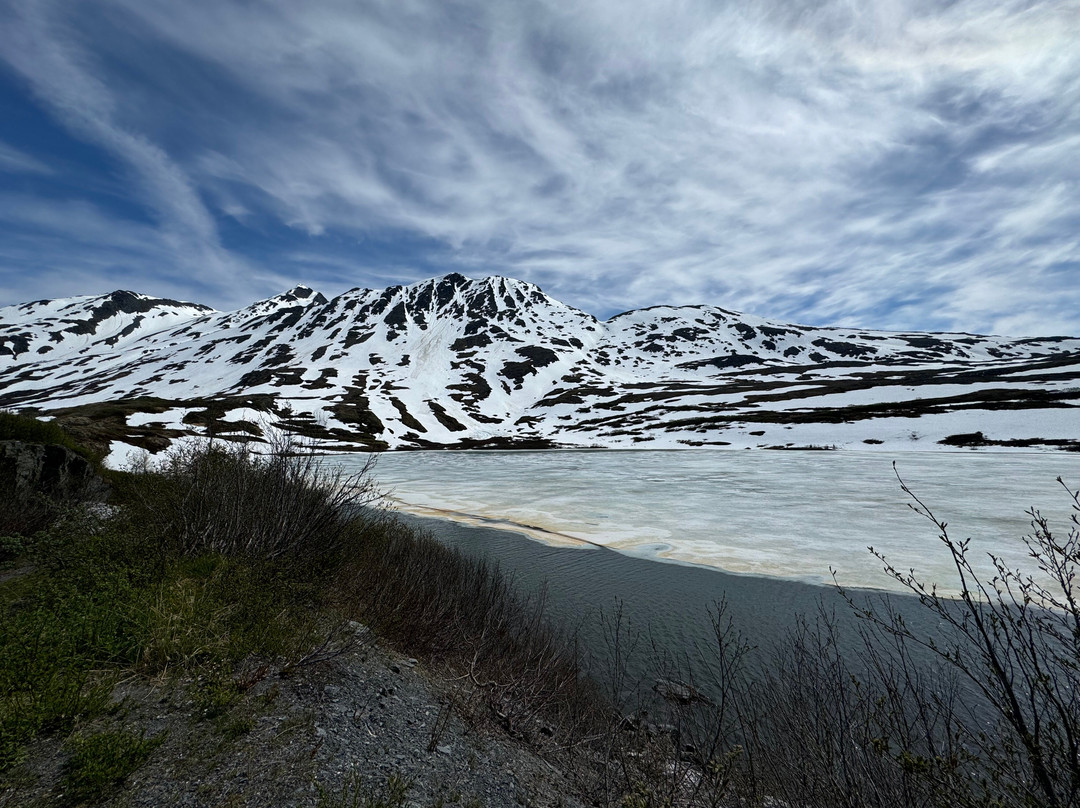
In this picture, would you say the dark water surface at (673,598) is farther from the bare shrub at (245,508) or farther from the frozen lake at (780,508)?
the bare shrub at (245,508)

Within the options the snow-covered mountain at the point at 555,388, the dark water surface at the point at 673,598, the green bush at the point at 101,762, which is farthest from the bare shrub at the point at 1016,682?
the snow-covered mountain at the point at 555,388

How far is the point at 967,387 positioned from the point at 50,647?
107 m

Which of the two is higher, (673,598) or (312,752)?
(312,752)

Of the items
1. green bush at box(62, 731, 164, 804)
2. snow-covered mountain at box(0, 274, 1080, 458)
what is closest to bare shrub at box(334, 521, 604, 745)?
green bush at box(62, 731, 164, 804)

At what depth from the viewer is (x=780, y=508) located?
20.6 meters

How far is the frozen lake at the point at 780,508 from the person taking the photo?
531 inches

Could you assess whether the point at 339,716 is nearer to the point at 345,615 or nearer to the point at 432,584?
the point at 345,615

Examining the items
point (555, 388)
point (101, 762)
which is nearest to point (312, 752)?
point (101, 762)

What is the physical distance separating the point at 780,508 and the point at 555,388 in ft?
358

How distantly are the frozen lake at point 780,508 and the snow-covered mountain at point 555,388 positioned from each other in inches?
413

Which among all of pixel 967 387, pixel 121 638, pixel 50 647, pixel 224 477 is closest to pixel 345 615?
pixel 121 638

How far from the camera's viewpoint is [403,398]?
107375 mm

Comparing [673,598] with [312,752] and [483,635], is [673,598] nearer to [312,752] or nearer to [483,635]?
[483,635]

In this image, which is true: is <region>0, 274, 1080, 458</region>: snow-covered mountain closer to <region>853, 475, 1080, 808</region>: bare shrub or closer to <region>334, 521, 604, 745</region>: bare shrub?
<region>334, 521, 604, 745</region>: bare shrub
